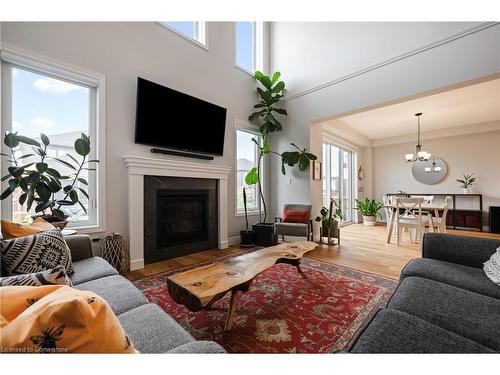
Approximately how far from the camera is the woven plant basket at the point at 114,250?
2307 mm

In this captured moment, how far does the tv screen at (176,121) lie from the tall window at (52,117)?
52 cm

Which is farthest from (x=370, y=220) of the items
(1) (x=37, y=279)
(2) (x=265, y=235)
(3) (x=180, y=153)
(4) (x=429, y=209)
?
(1) (x=37, y=279)

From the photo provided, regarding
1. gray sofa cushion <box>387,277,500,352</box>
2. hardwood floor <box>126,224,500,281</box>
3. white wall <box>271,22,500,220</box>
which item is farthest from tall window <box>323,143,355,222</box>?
gray sofa cushion <box>387,277,500,352</box>

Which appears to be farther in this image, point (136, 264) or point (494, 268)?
point (136, 264)

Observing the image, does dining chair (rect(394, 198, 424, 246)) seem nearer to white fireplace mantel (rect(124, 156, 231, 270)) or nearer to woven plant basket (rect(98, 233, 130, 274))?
white fireplace mantel (rect(124, 156, 231, 270))

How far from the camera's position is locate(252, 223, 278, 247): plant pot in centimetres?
358

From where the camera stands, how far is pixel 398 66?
2.92m

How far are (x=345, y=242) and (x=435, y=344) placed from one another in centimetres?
338

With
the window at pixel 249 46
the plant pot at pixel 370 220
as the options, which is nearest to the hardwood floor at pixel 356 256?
the plant pot at pixel 370 220

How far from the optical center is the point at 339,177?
598 cm

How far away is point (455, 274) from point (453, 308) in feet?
1.62

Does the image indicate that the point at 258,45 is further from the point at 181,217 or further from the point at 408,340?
the point at 408,340

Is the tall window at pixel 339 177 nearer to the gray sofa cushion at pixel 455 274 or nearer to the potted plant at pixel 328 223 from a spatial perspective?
the potted plant at pixel 328 223

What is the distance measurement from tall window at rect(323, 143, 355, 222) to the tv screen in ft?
9.87
